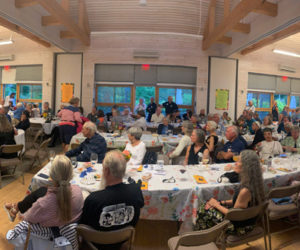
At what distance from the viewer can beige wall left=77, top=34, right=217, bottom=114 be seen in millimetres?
9359

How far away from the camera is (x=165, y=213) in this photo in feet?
8.13

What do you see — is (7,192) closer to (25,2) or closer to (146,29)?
(25,2)

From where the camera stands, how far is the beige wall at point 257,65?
10.3 meters

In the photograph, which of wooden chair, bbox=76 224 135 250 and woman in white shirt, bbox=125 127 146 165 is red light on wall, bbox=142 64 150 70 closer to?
woman in white shirt, bbox=125 127 146 165

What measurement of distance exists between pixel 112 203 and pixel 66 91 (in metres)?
9.04

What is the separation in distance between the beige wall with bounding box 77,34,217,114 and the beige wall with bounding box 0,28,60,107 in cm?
161

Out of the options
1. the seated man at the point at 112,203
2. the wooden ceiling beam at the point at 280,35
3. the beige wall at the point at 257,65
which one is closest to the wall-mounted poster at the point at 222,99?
the beige wall at the point at 257,65

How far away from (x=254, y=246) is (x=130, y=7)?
7645 mm

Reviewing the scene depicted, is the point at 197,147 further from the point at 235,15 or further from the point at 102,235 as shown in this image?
the point at 235,15

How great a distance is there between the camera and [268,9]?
5.73 meters

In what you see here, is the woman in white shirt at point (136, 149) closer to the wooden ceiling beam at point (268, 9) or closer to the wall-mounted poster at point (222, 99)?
the wooden ceiling beam at point (268, 9)

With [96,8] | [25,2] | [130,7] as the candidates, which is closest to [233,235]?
[25,2]

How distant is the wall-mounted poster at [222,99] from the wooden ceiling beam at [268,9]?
4286 millimetres

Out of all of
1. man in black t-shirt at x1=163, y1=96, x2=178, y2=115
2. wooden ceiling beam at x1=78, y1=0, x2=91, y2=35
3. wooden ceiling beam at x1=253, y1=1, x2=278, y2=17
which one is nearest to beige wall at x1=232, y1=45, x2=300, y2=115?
man in black t-shirt at x1=163, y1=96, x2=178, y2=115
